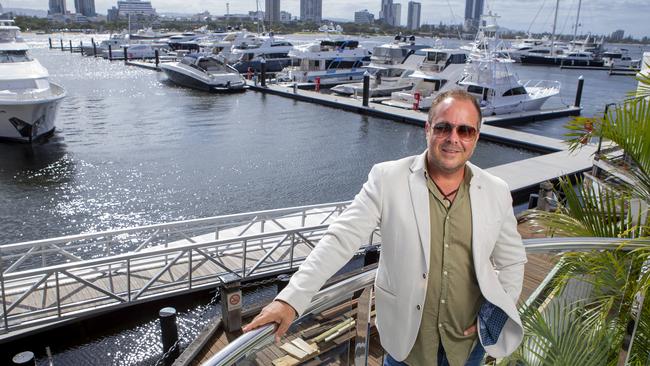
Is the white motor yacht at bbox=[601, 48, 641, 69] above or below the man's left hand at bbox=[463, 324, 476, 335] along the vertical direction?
below

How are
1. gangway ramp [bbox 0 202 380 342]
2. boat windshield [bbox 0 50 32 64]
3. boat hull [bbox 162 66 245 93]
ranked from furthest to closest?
boat hull [bbox 162 66 245 93] < boat windshield [bbox 0 50 32 64] < gangway ramp [bbox 0 202 380 342]

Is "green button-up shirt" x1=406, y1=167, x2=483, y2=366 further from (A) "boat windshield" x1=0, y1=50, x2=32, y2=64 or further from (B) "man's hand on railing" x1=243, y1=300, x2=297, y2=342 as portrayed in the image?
(A) "boat windshield" x1=0, y1=50, x2=32, y2=64

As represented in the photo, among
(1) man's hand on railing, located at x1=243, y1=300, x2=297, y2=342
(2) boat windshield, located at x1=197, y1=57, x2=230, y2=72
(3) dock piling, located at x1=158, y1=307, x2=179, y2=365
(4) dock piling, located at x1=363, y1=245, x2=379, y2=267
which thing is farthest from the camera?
(2) boat windshield, located at x1=197, y1=57, x2=230, y2=72

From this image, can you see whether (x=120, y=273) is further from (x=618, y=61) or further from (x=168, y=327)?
(x=618, y=61)

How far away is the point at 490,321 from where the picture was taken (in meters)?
2.09

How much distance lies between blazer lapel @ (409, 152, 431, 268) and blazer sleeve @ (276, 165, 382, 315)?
0.44 ft

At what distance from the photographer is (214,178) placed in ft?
63.4

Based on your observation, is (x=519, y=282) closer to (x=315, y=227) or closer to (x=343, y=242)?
(x=343, y=242)

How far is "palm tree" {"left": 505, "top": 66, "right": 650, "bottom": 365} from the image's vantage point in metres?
2.74

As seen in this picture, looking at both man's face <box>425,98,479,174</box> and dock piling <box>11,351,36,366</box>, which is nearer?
man's face <box>425,98,479,174</box>

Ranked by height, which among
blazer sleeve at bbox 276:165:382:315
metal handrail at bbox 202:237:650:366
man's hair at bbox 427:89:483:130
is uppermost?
man's hair at bbox 427:89:483:130

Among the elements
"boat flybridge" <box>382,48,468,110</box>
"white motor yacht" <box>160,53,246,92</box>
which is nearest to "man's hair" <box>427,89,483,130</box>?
"boat flybridge" <box>382,48,468,110</box>

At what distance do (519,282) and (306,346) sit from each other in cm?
396

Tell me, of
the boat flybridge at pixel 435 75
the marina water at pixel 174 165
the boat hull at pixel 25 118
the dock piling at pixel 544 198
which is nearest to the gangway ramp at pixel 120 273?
the marina water at pixel 174 165
